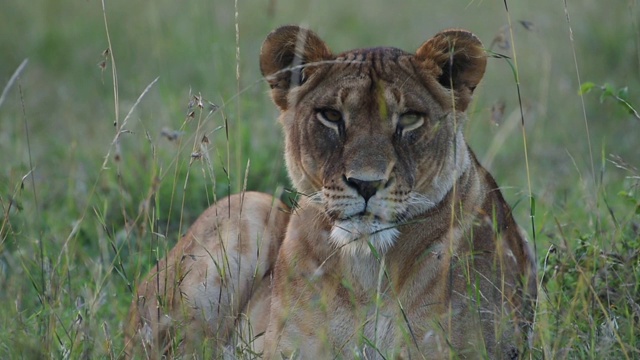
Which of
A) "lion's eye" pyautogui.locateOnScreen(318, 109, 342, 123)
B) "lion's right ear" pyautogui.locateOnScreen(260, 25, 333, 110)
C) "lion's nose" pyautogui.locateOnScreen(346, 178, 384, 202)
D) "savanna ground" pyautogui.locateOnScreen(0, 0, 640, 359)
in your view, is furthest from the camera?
"lion's right ear" pyautogui.locateOnScreen(260, 25, 333, 110)

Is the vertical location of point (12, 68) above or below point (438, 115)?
below

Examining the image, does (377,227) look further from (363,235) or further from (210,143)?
(210,143)

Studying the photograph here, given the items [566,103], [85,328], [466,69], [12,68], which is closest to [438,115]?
[466,69]

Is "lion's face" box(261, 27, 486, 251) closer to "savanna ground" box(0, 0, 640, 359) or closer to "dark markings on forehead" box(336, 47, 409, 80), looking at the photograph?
"dark markings on forehead" box(336, 47, 409, 80)

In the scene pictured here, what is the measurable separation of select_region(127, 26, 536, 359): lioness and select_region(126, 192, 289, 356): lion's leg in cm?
6

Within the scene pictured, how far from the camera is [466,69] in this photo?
3.62 metres


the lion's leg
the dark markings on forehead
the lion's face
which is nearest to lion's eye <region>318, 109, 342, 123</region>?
the lion's face

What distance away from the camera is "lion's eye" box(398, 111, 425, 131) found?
3.42 m

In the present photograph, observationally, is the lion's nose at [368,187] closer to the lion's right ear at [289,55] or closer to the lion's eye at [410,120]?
the lion's eye at [410,120]

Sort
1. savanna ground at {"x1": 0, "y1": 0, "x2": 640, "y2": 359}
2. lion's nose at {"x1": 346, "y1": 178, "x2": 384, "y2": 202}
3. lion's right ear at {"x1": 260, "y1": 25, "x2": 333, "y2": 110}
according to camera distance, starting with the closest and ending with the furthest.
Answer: lion's nose at {"x1": 346, "y1": 178, "x2": 384, "y2": 202} → savanna ground at {"x1": 0, "y1": 0, "x2": 640, "y2": 359} → lion's right ear at {"x1": 260, "y1": 25, "x2": 333, "y2": 110}

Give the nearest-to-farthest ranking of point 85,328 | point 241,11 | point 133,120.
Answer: point 85,328, point 133,120, point 241,11

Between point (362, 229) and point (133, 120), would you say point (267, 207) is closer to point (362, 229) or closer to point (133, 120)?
point (362, 229)

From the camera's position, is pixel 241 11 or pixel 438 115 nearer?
pixel 438 115

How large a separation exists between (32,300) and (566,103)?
4696mm
